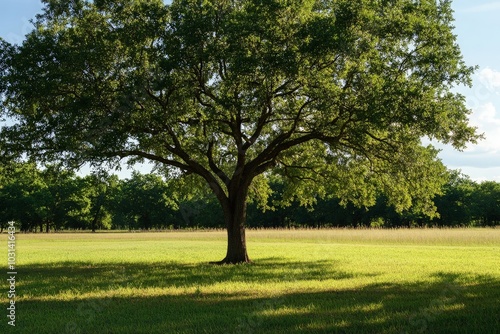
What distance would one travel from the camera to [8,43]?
24.6m

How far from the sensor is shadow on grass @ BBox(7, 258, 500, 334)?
1044 centimetres

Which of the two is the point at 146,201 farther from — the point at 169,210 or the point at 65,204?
the point at 65,204

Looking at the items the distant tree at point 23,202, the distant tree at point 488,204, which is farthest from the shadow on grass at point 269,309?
the distant tree at point 488,204

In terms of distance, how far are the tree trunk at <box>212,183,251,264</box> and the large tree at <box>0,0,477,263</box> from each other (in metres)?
0.06

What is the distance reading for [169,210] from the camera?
129 meters

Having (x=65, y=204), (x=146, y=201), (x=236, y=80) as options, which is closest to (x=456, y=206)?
(x=146, y=201)

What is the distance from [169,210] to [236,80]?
111 m

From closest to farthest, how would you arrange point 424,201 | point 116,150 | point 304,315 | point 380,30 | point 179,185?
1. point 304,315
2. point 380,30
3. point 116,150
4. point 424,201
5. point 179,185

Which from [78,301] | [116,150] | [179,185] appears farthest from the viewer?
[179,185]

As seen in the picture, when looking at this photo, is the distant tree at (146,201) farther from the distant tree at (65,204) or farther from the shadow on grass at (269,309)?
the shadow on grass at (269,309)

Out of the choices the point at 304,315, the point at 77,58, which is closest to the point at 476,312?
the point at 304,315

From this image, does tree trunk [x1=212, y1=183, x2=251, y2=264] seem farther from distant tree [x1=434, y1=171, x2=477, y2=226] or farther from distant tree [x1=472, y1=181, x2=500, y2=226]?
distant tree [x1=472, y1=181, x2=500, y2=226]

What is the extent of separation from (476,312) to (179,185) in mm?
22355

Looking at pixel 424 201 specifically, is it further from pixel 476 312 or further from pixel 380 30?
pixel 476 312
